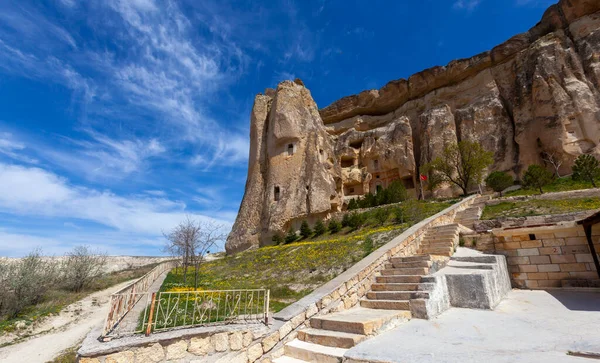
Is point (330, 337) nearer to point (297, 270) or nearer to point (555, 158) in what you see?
point (297, 270)

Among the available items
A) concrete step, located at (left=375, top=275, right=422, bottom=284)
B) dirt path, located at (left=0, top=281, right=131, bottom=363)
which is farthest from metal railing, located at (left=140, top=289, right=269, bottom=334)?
concrete step, located at (left=375, top=275, right=422, bottom=284)

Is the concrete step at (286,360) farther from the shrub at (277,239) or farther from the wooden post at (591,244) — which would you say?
the shrub at (277,239)

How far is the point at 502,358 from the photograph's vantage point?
9.96 ft

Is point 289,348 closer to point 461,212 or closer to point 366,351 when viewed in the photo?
point 366,351

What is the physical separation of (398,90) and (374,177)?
12530 mm

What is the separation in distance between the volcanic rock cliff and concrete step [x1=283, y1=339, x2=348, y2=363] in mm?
21528

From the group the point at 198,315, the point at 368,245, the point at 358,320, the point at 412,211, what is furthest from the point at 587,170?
the point at 198,315

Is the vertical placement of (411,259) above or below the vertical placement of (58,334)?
above

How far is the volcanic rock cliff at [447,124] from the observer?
26156mm

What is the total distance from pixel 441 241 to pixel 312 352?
600cm

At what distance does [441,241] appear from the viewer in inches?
329

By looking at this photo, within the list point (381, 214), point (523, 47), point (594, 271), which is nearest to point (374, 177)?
point (381, 214)

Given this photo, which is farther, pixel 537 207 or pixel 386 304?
pixel 537 207

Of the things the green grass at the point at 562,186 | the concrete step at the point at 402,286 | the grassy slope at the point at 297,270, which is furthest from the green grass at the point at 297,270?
the green grass at the point at 562,186
